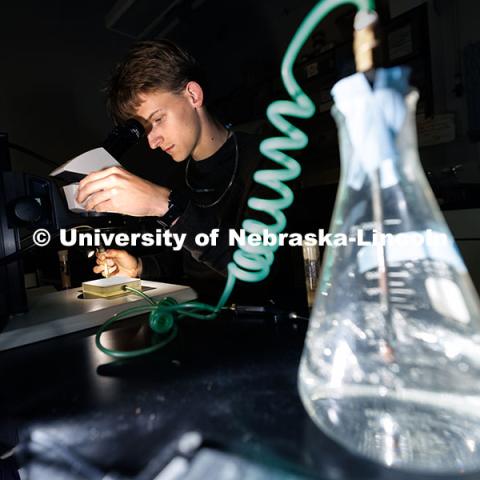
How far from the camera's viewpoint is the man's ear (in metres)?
1.17

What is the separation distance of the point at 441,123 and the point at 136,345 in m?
1.86

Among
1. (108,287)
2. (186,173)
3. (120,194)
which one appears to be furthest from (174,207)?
(186,173)

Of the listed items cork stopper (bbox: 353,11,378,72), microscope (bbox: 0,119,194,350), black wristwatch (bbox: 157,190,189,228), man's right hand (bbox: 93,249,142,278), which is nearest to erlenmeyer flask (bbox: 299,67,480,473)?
cork stopper (bbox: 353,11,378,72)

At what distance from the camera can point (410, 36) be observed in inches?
65.0

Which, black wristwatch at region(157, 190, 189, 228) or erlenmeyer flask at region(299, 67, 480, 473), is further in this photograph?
black wristwatch at region(157, 190, 189, 228)

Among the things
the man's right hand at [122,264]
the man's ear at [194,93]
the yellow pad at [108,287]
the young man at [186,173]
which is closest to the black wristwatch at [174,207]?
the young man at [186,173]

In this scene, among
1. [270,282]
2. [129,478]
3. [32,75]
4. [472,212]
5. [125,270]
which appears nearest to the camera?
[129,478]

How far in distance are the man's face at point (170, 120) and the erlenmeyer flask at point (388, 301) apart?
0.92 metres

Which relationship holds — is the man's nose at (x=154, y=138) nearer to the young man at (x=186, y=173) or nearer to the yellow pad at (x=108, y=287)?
the young man at (x=186, y=173)

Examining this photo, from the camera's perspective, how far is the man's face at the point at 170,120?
111 centimetres

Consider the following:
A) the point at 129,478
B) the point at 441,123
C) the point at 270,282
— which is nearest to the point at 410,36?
the point at 441,123

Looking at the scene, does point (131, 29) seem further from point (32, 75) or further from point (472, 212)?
point (472, 212)

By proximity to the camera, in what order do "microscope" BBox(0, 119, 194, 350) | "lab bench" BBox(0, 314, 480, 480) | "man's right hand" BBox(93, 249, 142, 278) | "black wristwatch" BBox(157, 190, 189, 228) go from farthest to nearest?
"man's right hand" BBox(93, 249, 142, 278) → "black wristwatch" BBox(157, 190, 189, 228) → "microscope" BBox(0, 119, 194, 350) → "lab bench" BBox(0, 314, 480, 480)

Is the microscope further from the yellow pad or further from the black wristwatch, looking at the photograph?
the black wristwatch
